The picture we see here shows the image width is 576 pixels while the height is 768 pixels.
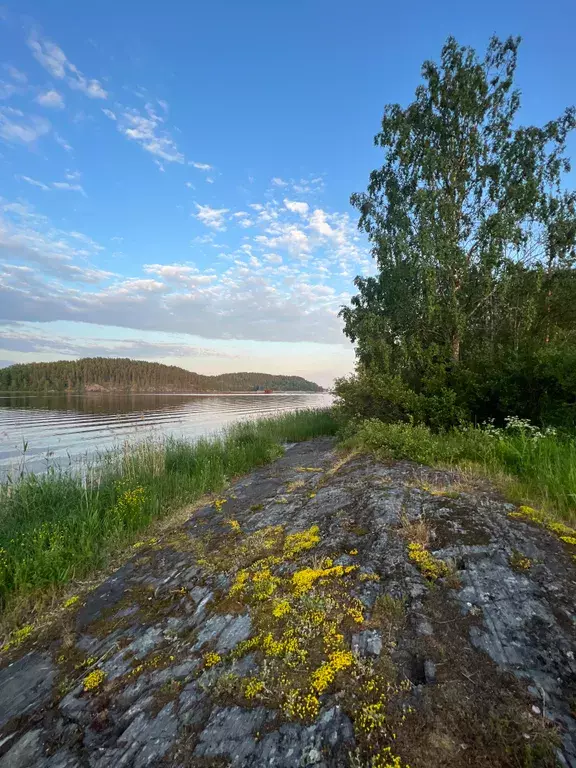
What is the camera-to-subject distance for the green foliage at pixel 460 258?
1043cm

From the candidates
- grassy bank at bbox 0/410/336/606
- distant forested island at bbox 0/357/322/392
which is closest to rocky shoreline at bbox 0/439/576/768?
grassy bank at bbox 0/410/336/606

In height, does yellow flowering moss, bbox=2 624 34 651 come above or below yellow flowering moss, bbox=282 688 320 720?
below

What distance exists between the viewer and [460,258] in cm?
1077

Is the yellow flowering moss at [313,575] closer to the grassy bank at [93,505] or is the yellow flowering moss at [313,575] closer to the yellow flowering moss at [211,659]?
the yellow flowering moss at [211,659]

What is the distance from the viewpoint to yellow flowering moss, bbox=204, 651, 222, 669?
215 cm

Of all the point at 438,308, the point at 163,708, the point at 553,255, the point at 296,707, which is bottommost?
the point at 163,708

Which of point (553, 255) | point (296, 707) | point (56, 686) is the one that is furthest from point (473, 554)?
point (553, 255)

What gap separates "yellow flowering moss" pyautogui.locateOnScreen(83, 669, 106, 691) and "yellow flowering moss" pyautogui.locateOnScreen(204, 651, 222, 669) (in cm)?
68

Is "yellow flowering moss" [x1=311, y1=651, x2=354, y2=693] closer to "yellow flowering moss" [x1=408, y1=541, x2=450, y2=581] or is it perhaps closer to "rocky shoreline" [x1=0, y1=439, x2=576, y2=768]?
"rocky shoreline" [x1=0, y1=439, x2=576, y2=768]

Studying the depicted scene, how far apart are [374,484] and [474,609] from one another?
2.23m

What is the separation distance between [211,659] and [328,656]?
0.73m

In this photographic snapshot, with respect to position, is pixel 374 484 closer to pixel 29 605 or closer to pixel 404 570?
pixel 404 570

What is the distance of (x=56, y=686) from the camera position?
7.78 feet

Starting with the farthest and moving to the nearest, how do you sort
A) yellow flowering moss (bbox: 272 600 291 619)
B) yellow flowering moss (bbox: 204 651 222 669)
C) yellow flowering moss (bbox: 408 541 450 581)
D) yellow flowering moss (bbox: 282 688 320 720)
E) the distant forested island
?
the distant forested island, yellow flowering moss (bbox: 408 541 450 581), yellow flowering moss (bbox: 272 600 291 619), yellow flowering moss (bbox: 204 651 222 669), yellow flowering moss (bbox: 282 688 320 720)
